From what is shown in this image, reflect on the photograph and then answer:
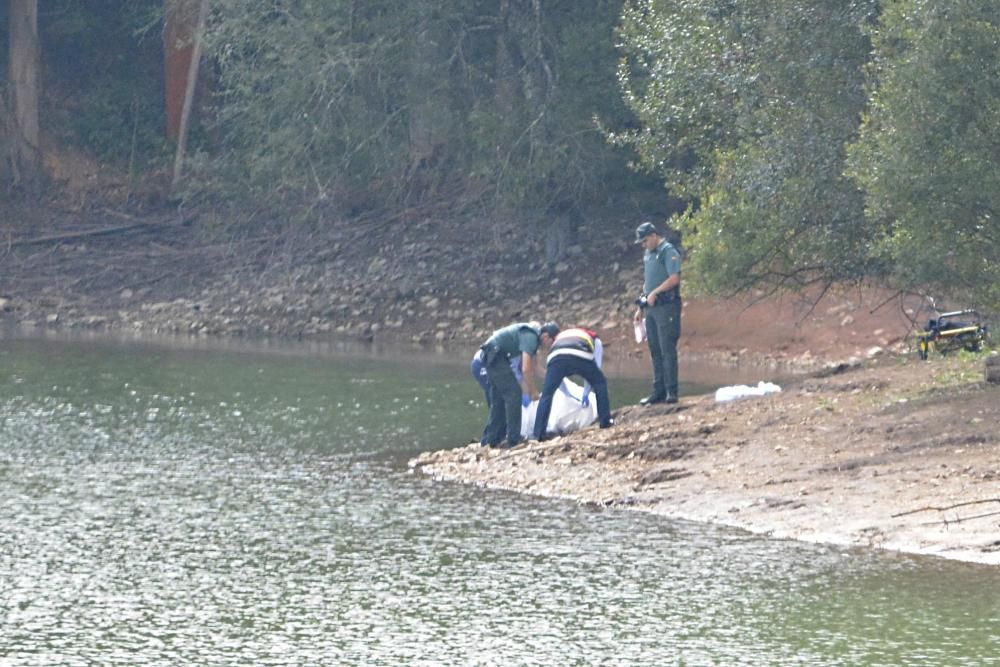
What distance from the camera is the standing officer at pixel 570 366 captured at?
17797 mm

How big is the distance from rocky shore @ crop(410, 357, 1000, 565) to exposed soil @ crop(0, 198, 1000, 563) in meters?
0.03

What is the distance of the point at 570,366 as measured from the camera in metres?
17.8

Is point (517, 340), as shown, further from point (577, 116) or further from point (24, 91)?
point (24, 91)

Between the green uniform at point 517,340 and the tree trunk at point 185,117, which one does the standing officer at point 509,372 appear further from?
the tree trunk at point 185,117

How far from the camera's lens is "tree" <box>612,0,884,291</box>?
21.4 m

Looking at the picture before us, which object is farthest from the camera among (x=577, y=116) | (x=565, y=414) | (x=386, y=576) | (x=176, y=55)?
(x=176, y=55)

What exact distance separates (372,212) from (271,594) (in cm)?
2749

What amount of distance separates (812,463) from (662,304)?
3614mm

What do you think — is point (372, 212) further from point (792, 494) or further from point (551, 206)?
point (792, 494)

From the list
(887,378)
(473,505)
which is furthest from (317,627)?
(887,378)

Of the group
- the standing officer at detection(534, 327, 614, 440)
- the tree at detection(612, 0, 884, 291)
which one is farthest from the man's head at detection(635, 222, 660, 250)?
the tree at detection(612, 0, 884, 291)

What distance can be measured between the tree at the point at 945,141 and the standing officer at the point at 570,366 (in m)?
2.96

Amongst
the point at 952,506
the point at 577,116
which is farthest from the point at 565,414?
the point at 577,116

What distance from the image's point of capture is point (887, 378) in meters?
19.3
